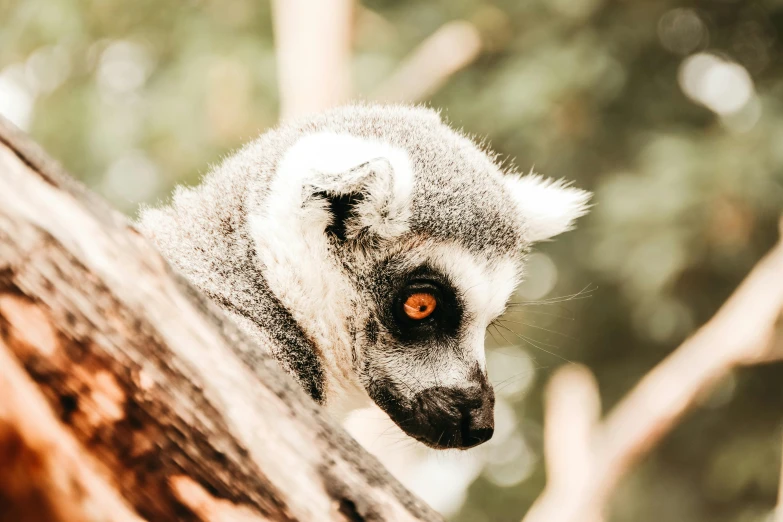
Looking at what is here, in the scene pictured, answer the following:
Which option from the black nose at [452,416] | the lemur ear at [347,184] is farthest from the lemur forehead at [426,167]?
the black nose at [452,416]

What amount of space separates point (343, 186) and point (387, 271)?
0.36 meters

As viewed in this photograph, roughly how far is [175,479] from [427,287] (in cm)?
137

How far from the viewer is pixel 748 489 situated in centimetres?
786

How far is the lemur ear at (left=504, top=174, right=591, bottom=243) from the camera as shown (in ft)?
10.2

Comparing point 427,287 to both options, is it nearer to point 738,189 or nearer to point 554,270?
point 738,189

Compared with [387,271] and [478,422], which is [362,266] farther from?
[478,422]

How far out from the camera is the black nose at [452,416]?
8.09 ft

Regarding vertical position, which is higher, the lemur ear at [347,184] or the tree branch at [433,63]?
the tree branch at [433,63]

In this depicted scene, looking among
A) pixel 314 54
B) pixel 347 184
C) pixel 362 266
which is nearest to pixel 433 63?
pixel 314 54

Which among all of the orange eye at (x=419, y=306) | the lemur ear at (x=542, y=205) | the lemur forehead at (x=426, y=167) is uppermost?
the lemur ear at (x=542, y=205)

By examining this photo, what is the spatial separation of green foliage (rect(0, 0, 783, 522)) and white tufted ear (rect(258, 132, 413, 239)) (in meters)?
4.06

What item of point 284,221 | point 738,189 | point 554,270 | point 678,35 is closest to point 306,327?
point 284,221

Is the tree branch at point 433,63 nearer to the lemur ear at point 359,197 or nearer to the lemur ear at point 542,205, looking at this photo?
the lemur ear at point 542,205

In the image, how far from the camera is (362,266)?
255 cm
